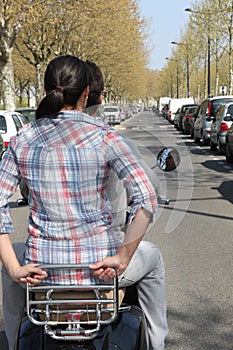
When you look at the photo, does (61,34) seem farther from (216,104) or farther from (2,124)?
(2,124)

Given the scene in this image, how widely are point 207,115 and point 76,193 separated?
22.2 m

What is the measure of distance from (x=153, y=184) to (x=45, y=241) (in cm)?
55

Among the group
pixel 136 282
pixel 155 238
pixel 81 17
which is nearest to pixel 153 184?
pixel 136 282

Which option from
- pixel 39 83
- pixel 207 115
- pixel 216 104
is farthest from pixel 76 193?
pixel 39 83

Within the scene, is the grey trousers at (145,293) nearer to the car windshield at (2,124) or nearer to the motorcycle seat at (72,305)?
the motorcycle seat at (72,305)

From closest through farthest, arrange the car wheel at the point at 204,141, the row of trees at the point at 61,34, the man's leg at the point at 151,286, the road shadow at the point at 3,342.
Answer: the man's leg at the point at 151,286
the road shadow at the point at 3,342
the car wheel at the point at 204,141
the row of trees at the point at 61,34

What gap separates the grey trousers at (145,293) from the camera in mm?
2727

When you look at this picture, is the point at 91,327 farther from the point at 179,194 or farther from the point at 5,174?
the point at 179,194

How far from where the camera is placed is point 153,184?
272cm

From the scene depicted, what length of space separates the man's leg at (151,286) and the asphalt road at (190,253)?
19 cm

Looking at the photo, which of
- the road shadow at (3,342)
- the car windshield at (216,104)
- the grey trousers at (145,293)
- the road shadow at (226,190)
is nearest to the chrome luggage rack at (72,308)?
the grey trousers at (145,293)

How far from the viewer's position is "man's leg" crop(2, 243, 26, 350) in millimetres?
2744

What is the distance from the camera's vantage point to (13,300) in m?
2.78

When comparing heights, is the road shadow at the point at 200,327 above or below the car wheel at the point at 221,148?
above
